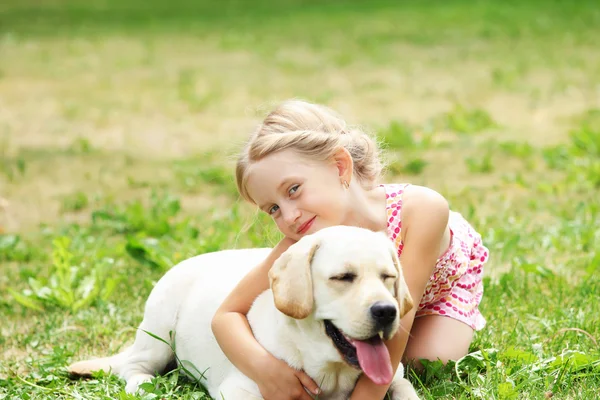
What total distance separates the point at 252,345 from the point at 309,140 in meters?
0.87

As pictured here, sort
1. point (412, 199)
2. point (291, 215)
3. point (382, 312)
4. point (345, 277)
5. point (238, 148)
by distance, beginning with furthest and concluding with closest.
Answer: point (238, 148) < point (412, 199) < point (291, 215) < point (345, 277) < point (382, 312)

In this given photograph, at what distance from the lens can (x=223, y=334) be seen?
345 cm

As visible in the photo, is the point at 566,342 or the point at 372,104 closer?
the point at 566,342

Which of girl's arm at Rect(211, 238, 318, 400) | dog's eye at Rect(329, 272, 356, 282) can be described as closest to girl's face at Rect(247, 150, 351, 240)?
girl's arm at Rect(211, 238, 318, 400)

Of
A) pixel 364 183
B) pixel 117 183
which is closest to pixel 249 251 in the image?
pixel 364 183

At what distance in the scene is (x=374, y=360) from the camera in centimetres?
299

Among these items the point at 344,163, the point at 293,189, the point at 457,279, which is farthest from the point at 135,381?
the point at 457,279

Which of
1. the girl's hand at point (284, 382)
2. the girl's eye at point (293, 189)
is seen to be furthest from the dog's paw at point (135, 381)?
the girl's eye at point (293, 189)

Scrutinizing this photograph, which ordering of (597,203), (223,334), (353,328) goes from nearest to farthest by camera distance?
(353,328)
(223,334)
(597,203)

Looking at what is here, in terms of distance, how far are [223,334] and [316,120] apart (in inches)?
40.5

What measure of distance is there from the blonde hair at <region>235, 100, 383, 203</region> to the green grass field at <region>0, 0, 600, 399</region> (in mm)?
401

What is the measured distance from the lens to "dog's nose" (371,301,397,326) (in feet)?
9.39

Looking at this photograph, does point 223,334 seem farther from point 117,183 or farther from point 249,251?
point 117,183

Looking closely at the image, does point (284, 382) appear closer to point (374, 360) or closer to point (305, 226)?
point (374, 360)
